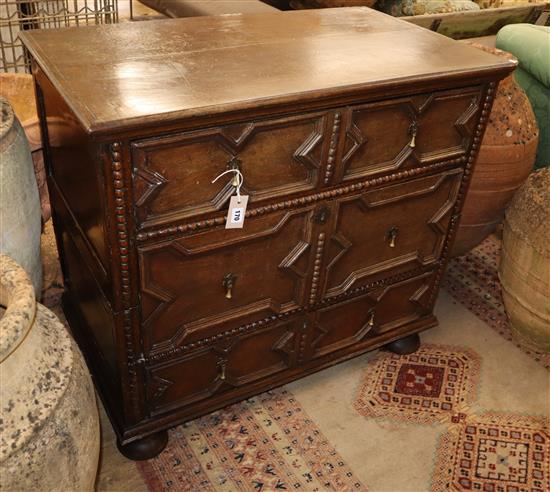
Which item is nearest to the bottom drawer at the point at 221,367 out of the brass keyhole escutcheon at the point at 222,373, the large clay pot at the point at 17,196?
the brass keyhole escutcheon at the point at 222,373

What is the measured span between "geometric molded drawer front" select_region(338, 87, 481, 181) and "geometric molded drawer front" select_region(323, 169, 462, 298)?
84 millimetres

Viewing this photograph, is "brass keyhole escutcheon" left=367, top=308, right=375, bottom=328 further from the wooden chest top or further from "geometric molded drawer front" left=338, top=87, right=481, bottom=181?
the wooden chest top

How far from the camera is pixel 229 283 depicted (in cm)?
174

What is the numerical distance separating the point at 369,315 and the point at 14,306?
4.47ft

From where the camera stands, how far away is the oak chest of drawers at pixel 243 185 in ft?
4.82

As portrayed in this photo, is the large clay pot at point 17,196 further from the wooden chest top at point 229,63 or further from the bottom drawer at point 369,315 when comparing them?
the bottom drawer at point 369,315

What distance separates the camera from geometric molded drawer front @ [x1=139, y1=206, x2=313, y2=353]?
5.29 feet

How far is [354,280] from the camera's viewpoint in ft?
6.71

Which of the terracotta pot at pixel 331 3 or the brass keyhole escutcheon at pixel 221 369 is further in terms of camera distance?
the terracotta pot at pixel 331 3

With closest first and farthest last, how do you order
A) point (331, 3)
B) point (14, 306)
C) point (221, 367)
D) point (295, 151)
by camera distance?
point (14, 306) < point (295, 151) < point (221, 367) < point (331, 3)

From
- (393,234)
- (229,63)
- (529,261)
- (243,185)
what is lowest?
(529,261)

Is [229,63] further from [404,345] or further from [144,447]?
[404,345]

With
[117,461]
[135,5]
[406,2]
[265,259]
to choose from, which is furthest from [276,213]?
[135,5]

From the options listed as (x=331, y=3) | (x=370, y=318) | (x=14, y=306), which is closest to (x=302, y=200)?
(x=370, y=318)
